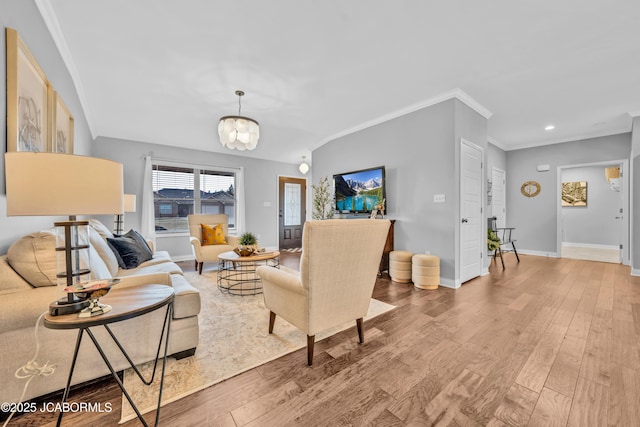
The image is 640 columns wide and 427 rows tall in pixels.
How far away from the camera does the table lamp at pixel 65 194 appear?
3.31 ft

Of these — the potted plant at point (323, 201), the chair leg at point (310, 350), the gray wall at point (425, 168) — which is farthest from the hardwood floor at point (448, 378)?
the potted plant at point (323, 201)

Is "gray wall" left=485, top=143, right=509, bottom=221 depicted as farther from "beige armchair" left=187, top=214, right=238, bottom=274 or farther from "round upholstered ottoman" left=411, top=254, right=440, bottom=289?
"beige armchair" left=187, top=214, right=238, bottom=274

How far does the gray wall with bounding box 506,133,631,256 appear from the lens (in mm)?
5090

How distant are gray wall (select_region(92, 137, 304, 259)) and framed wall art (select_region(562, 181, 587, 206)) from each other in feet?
24.3

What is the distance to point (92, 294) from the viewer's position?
3.69ft

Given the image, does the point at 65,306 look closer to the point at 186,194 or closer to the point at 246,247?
the point at 246,247

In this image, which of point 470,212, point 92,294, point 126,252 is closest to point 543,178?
point 470,212

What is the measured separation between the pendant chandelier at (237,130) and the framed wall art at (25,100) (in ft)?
4.94

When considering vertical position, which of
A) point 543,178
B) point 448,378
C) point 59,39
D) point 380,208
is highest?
point 59,39

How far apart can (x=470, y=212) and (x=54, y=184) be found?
4.35 m

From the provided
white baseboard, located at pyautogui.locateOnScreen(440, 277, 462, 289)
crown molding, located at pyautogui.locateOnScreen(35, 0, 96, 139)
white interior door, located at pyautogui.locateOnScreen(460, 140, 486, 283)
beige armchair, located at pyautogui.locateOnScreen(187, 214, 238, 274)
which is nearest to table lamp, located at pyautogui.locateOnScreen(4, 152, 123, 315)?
crown molding, located at pyautogui.locateOnScreen(35, 0, 96, 139)

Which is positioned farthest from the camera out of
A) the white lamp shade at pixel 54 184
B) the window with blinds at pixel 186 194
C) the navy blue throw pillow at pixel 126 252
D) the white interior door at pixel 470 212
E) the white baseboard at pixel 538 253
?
the white baseboard at pixel 538 253

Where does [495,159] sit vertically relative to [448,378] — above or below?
above

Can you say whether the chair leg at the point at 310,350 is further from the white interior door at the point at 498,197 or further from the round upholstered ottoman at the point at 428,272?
the white interior door at the point at 498,197
